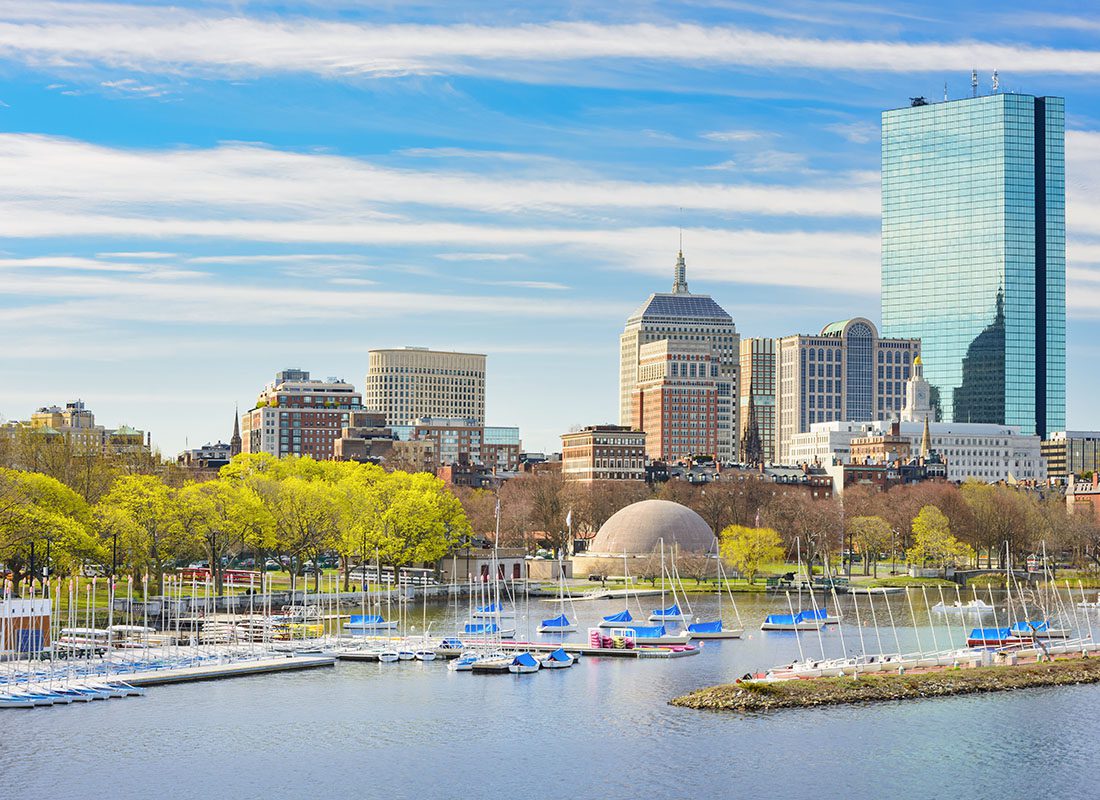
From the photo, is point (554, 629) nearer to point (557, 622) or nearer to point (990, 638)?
point (557, 622)

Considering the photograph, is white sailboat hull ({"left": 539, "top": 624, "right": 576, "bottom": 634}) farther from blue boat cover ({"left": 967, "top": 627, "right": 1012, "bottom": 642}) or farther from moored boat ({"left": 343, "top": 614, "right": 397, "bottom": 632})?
blue boat cover ({"left": 967, "top": 627, "right": 1012, "bottom": 642})

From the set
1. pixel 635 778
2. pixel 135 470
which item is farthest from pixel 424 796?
pixel 135 470

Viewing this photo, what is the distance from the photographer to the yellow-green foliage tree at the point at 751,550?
595 ft

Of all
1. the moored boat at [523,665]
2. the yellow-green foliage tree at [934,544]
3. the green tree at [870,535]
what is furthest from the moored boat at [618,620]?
the yellow-green foliage tree at [934,544]

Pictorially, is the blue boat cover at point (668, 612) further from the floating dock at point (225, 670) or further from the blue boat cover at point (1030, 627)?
the floating dock at point (225, 670)

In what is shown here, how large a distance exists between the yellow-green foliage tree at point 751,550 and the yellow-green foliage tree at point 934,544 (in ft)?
64.1

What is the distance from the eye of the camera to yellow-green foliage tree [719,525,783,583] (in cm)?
18138

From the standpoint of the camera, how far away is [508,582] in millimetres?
179000

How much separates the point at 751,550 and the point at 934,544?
25122 mm

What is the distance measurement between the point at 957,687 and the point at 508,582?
3444 inches

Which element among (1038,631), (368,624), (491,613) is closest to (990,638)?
(1038,631)

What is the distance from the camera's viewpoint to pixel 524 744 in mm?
79875

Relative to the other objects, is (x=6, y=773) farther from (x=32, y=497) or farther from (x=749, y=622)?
(x=749, y=622)

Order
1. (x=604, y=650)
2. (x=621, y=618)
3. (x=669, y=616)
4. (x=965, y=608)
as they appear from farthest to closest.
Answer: (x=965, y=608)
(x=669, y=616)
(x=621, y=618)
(x=604, y=650)
